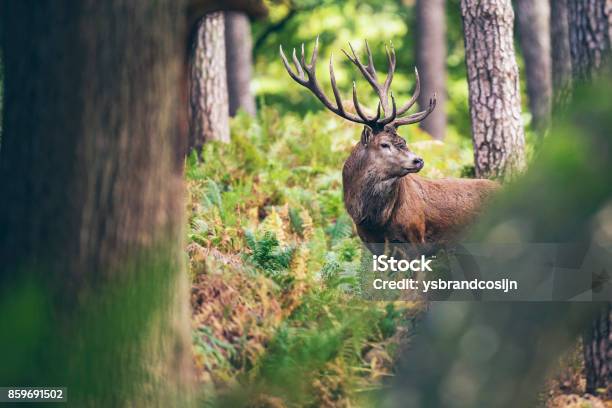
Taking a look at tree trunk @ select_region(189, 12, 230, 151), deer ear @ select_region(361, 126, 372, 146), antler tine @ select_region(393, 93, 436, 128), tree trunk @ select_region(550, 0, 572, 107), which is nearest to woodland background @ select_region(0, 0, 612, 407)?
deer ear @ select_region(361, 126, 372, 146)

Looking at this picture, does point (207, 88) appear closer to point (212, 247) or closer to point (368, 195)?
point (368, 195)

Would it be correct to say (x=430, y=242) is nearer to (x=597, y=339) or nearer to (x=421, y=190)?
(x=421, y=190)

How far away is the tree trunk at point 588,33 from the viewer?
22.6 ft

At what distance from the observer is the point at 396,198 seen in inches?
367

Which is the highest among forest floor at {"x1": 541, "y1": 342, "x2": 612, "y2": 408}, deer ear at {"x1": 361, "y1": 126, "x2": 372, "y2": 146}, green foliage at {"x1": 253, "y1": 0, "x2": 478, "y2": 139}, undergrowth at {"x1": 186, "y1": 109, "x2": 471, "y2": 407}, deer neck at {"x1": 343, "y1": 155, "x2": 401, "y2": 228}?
green foliage at {"x1": 253, "y1": 0, "x2": 478, "y2": 139}

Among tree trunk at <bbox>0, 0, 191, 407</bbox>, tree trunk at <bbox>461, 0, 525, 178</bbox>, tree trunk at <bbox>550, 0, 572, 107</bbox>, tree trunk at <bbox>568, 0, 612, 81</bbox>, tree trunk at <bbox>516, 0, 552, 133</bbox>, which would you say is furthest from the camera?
tree trunk at <bbox>516, 0, 552, 133</bbox>

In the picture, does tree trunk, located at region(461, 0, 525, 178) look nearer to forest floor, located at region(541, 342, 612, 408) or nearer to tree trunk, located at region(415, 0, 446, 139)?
forest floor, located at region(541, 342, 612, 408)

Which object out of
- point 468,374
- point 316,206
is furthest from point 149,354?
point 316,206

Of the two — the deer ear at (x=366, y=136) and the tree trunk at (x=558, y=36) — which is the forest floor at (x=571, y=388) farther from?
the tree trunk at (x=558, y=36)

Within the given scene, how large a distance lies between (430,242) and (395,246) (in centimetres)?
54

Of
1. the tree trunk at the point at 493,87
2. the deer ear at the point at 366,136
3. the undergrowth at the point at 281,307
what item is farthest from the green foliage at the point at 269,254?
the tree trunk at the point at 493,87

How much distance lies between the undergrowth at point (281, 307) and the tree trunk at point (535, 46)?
34.0ft

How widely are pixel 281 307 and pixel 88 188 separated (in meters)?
2.80

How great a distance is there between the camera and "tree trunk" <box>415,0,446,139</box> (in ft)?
68.6
